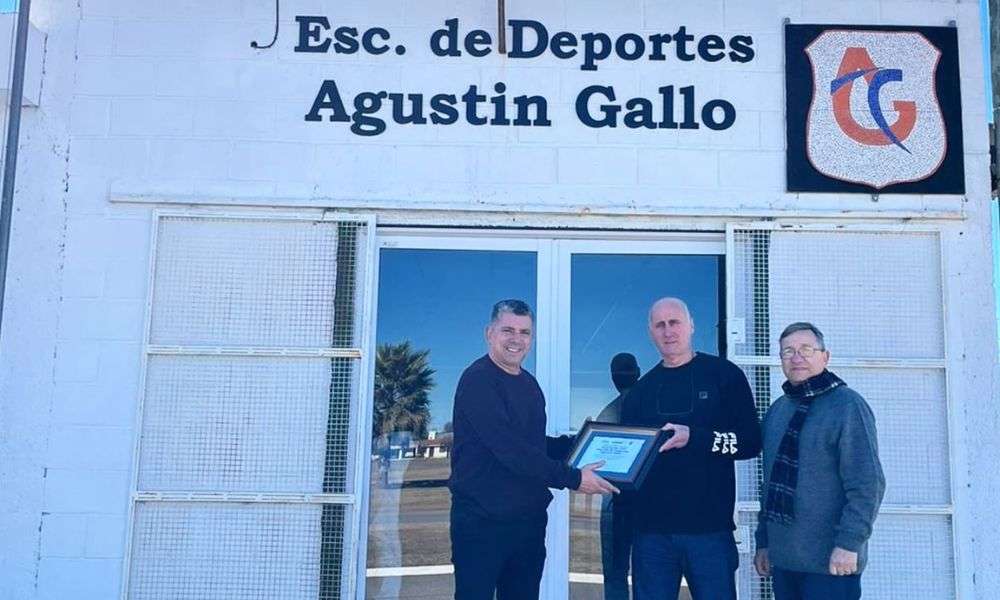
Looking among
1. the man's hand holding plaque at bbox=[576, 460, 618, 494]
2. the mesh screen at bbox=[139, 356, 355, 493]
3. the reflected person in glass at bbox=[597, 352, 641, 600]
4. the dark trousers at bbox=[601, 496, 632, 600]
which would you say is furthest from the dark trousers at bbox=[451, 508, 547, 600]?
the mesh screen at bbox=[139, 356, 355, 493]

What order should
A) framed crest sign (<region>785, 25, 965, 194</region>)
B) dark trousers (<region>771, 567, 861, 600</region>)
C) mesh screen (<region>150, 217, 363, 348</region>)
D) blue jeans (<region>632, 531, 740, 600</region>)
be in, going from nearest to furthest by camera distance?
dark trousers (<region>771, 567, 861, 600</region>) < blue jeans (<region>632, 531, 740, 600</region>) < mesh screen (<region>150, 217, 363, 348</region>) < framed crest sign (<region>785, 25, 965, 194</region>)

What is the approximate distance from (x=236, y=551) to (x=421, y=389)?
1.34 meters

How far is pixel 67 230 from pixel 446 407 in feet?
7.81

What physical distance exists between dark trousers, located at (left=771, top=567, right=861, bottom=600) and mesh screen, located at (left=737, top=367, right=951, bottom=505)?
3.76 feet

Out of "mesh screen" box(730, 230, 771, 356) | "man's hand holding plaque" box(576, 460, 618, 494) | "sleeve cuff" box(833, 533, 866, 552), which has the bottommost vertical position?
"sleeve cuff" box(833, 533, 866, 552)

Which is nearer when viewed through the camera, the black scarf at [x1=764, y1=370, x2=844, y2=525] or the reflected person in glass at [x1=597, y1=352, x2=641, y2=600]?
the black scarf at [x1=764, y1=370, x2=844, y2=525]

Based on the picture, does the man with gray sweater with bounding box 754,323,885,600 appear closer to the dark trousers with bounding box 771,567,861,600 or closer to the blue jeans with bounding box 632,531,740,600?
the dark trousers with bounding box 771,567,861,600

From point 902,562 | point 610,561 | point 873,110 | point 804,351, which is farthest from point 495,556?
point 873,110

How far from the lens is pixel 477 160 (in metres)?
5.87

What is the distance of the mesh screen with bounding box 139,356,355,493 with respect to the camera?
221 inches

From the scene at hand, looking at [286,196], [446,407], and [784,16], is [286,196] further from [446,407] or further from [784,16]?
[784,16]

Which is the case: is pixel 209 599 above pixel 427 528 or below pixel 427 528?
below

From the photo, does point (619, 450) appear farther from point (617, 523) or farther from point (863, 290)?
point (863, 290)

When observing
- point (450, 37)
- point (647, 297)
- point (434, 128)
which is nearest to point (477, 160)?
point (434, 128)
